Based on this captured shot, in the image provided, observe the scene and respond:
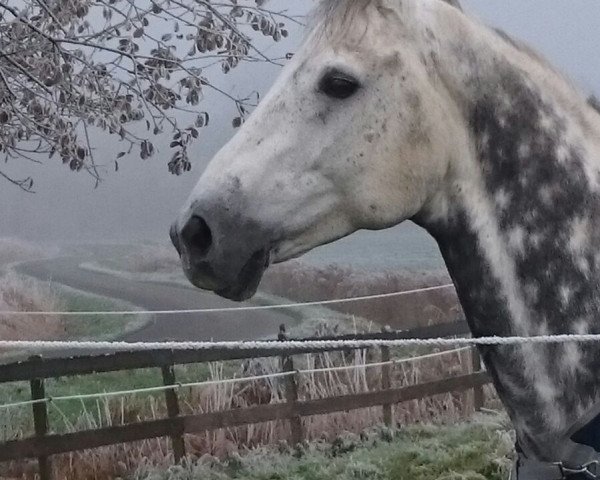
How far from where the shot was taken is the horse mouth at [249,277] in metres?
1.25

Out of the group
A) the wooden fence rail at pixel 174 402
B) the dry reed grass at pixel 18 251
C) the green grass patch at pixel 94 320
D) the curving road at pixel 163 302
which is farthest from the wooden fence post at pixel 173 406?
the dry reed grass at pixel 18 251

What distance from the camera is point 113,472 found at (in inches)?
151

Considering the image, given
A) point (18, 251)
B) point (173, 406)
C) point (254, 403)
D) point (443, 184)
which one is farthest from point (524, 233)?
point (254, 403)

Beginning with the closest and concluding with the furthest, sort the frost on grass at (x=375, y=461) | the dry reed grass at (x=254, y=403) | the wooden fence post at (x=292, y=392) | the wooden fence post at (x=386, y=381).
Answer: the frost on grass at (x=375, y=461) < the dry reed grass at (x=254, y=403) < the wooden fence post at (x=292, y=392) < the wooden fence post at (x=386, y=381)

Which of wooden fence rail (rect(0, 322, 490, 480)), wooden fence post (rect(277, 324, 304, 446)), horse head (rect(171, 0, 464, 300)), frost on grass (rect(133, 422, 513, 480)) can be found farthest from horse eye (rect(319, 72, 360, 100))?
wooden fence post (rect(277, 324, 304, 446))

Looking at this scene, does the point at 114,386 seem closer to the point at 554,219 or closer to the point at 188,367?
the point at 188,367

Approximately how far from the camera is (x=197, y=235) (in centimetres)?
122

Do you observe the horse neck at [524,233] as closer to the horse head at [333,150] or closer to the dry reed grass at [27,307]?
the horse head at [333,150]

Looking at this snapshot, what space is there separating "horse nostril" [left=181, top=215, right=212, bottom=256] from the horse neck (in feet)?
1.18

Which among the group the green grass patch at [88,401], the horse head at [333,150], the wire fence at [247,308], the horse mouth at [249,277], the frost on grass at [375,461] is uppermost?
the horse head at [333,150]

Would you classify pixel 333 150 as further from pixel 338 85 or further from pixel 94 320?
pixel 94 320

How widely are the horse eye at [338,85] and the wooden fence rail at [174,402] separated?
2.78 metres

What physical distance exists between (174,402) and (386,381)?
1301mm

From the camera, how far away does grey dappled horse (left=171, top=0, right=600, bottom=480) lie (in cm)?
122
